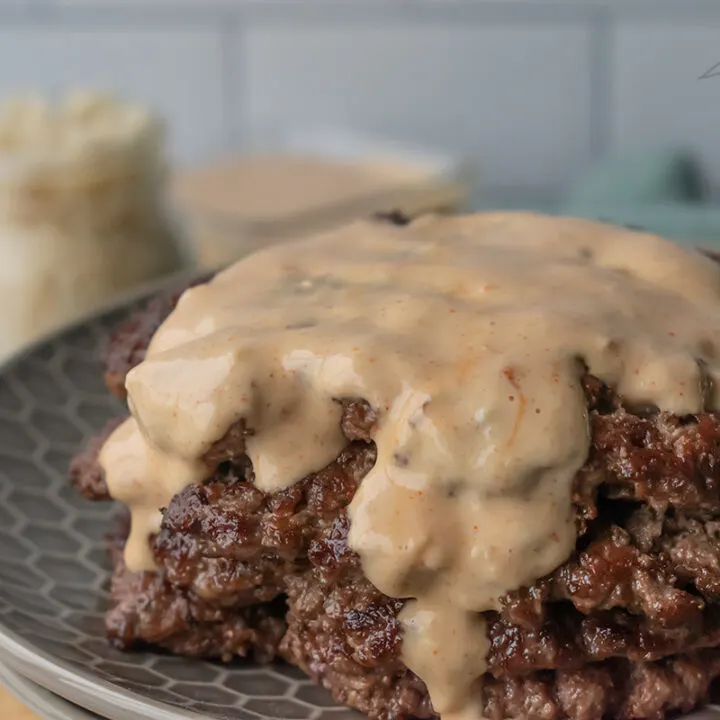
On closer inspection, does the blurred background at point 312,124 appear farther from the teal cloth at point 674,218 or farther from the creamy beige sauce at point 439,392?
the creamy beige sauce at point 439,392

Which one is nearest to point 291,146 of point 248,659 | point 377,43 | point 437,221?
point 377,43

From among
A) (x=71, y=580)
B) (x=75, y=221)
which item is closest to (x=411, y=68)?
(x=75, y=221)

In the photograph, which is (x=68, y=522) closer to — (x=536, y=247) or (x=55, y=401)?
(x=55, y=401)

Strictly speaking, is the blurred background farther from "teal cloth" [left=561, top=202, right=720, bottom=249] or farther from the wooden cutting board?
the wooden cutting board

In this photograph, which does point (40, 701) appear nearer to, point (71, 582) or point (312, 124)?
point (71, 582)

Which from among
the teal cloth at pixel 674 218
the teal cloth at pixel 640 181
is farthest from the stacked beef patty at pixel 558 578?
the teal cloth at pixel 640 181

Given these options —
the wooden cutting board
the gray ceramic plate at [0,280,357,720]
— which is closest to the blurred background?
the gray ceramic plate at [0,280,357,720]
